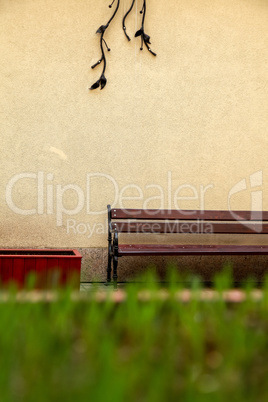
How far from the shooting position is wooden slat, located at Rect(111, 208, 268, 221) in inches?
223

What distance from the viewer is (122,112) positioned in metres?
5.73

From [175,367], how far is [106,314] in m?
0.36

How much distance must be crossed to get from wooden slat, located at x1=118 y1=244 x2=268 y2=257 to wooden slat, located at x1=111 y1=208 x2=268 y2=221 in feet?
1.07

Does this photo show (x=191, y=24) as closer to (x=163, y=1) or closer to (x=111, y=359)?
(x=163, y=1)

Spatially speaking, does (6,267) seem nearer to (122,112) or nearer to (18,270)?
(18,270)

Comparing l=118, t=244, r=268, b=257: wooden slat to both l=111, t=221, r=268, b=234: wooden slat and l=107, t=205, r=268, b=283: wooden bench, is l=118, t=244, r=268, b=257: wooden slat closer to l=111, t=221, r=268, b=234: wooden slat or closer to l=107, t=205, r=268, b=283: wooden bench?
l=107, t=205, r=268, b=283: wooden bench

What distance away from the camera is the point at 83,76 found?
563cm

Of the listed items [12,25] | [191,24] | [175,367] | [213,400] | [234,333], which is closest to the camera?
[213,400]

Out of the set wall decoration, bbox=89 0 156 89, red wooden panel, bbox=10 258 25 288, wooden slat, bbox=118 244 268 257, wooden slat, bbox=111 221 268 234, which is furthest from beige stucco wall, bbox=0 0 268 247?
red wooden panel, bbox=10 258 25 288

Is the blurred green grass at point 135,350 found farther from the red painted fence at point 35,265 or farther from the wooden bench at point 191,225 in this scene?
the wooden bench at point 191,225

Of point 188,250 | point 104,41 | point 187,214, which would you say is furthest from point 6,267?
point 104,41

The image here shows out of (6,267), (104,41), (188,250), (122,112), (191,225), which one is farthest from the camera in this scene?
(191,225)

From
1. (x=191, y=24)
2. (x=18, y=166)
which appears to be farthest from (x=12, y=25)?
(x=191, y=24)

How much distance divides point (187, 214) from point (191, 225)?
14 cm
